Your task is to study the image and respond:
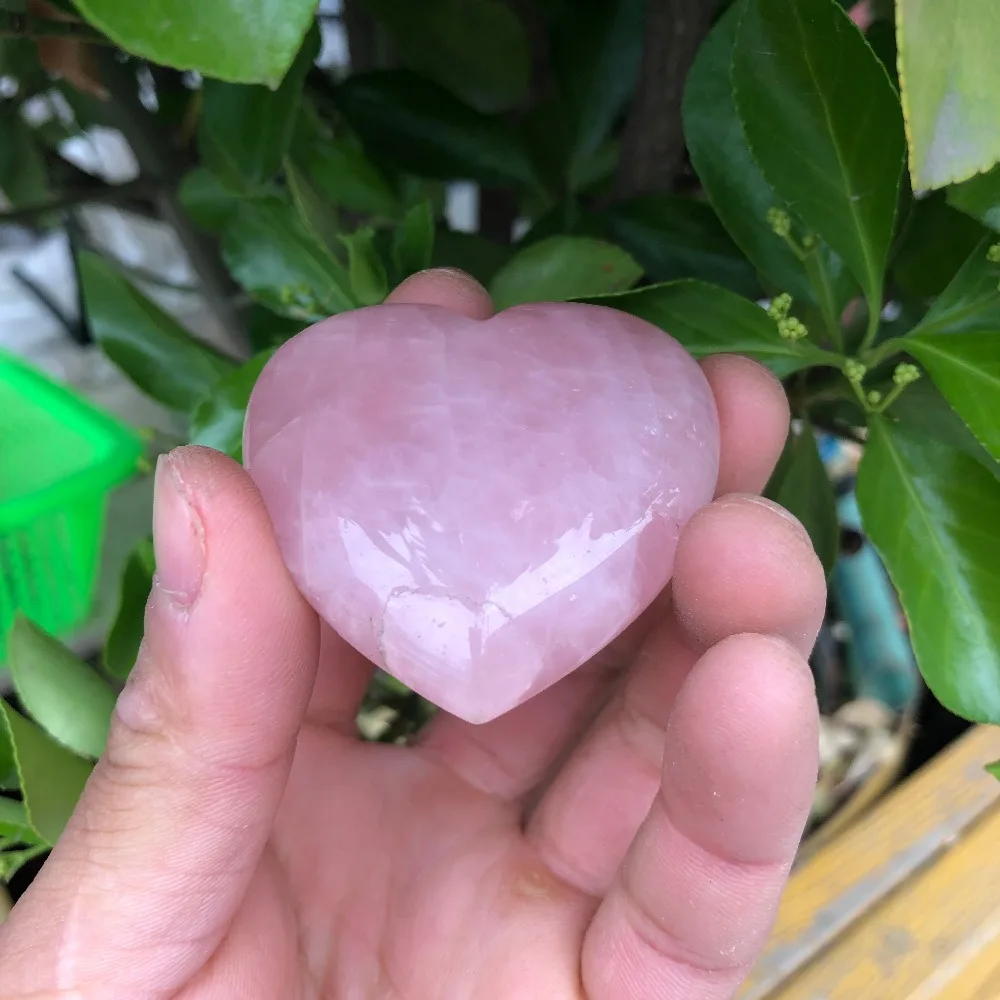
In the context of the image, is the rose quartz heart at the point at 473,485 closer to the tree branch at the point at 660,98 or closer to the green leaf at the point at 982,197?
the green leaf at the point at 982,197

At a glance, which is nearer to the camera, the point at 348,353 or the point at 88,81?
the point at 348,353

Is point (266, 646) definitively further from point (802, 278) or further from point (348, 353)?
point (802, 278)

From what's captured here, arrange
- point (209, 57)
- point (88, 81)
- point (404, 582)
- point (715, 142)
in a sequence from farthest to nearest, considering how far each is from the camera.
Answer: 1. point (88, 81)
2. point (715, 142)
3. point (404, 582)
4. point (209, 57)

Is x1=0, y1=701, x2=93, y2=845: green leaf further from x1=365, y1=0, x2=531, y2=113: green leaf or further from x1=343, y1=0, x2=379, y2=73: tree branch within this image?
x1=343, y1=0, x2=379, y2=73: tree branch

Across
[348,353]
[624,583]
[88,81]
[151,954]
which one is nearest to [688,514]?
[624,583]

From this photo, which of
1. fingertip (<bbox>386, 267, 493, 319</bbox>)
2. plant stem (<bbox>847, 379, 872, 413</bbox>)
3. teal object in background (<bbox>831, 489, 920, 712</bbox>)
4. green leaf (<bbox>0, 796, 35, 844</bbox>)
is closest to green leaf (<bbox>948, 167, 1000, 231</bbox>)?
plant stem (<bbox>847, 379, 872, 413</bbox>)

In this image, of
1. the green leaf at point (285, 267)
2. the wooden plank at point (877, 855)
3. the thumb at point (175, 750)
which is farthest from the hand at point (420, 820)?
the wooden plank at point (877, 855)
